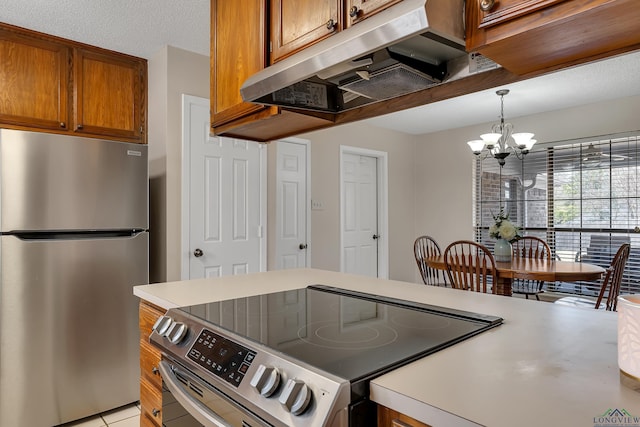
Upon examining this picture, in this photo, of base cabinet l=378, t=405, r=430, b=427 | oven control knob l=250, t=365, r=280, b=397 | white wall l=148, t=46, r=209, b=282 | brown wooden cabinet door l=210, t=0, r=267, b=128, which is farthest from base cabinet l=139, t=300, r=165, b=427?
white wall l=148, t=46, r=209, b=282

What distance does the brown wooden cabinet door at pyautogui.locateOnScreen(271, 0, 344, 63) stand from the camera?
1.24m

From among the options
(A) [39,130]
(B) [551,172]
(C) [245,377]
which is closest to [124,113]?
(A) [39,130]

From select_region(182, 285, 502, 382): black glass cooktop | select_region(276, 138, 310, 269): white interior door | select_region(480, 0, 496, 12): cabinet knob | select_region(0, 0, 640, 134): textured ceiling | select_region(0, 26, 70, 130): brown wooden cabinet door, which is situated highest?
select_region(0, 0, 640, 134): textured ceiling

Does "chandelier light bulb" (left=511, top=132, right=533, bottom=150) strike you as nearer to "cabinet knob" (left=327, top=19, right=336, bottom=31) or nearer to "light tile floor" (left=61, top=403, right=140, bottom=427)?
"cabinet knob" (left=327, top=19, right=336, bottom=31)

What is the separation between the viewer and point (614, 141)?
3967 millimetres

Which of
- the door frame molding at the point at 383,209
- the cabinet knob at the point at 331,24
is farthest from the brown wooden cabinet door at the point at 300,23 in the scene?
the door frame molding at the point at 383,209

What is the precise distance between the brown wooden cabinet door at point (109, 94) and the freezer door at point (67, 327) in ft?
3.02

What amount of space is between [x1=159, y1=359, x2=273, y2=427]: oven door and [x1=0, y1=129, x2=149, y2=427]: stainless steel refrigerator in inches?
54.4

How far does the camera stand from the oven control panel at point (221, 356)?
939mm

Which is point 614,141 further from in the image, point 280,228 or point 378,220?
point 280,228

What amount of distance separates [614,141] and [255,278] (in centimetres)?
398

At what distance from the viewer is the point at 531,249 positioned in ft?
12.4

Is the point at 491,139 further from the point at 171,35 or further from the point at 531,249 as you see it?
the point at 171,35

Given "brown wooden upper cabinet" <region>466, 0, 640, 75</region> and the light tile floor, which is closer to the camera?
"brown wooden upper cabinet" <region>466, 0, 640, 75</region>
